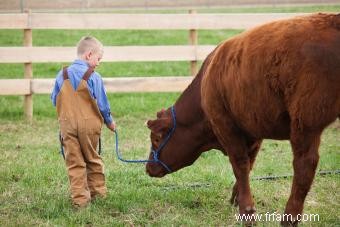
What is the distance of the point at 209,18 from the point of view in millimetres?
10305

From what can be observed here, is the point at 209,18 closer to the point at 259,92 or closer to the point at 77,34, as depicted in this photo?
the point at 259,92

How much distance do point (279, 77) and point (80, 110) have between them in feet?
6.45

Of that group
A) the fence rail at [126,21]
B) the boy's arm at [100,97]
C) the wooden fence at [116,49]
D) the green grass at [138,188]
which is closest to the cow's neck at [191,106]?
the boy's arm at [100,97]

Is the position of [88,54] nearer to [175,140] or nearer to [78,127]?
[78,127]

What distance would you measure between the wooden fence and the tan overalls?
453 centimetres

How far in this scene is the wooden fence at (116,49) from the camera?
9867 millimetres

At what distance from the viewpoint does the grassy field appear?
5242 millimetres

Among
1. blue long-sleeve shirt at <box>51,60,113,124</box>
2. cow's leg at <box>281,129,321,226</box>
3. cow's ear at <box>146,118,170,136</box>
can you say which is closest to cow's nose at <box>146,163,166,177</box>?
cow's ear at <box>146,118,170,136</box>

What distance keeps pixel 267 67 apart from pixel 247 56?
0.91ft

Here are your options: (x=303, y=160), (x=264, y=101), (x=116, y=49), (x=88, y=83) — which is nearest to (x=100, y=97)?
(x=88, y=83)

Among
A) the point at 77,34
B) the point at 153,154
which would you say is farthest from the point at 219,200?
the point at 77,34

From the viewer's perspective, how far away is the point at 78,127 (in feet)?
17.9

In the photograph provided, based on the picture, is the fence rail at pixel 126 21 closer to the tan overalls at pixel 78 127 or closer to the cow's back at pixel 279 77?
the tan overalls at pixel 78 127

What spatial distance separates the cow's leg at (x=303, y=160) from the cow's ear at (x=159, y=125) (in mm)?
1614
